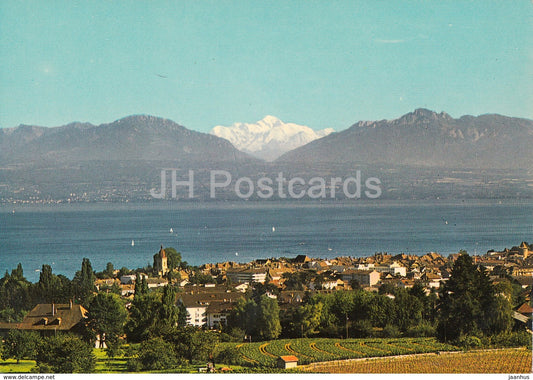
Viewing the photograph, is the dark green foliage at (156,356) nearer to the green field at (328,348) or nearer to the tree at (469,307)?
the green field at (328,348)

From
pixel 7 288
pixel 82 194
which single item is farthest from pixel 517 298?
pixel 82 194

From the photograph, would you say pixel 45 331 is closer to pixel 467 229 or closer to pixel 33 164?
pixel 33 164

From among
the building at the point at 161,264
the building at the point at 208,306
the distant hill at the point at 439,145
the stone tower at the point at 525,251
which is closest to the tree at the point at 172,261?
the building at the point at 161,264

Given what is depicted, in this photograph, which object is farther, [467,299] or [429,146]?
[429,146]

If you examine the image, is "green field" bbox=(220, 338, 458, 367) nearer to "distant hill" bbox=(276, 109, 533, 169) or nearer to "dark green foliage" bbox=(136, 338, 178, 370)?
"dark green foliage" bbox=(136, 338, 178, 370)

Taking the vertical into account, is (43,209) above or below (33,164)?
below

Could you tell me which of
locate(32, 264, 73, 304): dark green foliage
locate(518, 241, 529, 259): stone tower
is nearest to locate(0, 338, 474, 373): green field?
locate(32, 264, 73, 304): dark green foliage

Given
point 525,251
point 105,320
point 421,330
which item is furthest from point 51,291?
point 525,251
